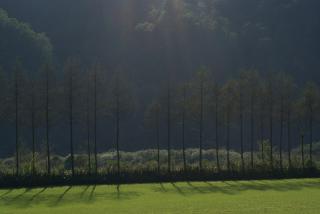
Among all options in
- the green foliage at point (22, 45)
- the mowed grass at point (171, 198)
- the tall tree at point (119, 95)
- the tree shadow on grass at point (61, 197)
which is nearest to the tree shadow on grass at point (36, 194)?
the mowed grass at point (171, 198)

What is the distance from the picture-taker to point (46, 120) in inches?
1850

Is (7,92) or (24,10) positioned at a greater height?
(24,10)

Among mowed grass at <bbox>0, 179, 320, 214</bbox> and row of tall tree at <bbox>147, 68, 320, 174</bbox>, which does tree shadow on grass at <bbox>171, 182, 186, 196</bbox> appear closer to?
mowed grass at <bbox>0, 179, 320, 214</bbox>

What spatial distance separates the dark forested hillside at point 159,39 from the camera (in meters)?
90.4

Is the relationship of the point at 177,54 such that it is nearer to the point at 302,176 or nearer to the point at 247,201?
the point at 302,176

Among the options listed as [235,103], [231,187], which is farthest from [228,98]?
[231,187]

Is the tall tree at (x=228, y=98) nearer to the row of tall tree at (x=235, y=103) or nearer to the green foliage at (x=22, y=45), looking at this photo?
the row of tall tree at (x=235, y=103)

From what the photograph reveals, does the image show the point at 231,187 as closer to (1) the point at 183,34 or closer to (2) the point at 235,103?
(2) the point at 235,103

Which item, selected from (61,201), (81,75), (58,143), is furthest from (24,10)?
(61,201)

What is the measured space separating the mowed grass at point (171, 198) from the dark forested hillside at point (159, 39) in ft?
148

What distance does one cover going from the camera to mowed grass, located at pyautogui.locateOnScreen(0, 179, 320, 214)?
25688mm

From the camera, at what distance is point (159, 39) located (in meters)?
109

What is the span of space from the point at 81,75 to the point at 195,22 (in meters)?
71.2

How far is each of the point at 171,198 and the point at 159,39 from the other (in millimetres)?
80035
